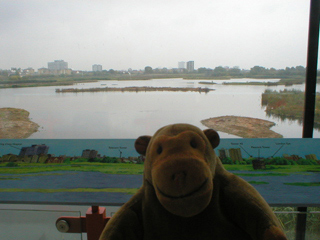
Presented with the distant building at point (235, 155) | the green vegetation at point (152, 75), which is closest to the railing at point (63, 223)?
the distant building at point (235, 155)

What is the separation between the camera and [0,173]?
2062mm

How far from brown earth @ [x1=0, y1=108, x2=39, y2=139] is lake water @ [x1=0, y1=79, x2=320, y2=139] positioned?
0.05m

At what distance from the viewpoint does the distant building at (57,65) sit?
7.29 ft

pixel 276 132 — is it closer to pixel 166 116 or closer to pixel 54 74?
pixel 166 116

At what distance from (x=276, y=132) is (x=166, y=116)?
36.1 inches

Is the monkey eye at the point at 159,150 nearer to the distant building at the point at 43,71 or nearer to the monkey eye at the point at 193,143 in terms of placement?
the monkey eye at the point at 193,143

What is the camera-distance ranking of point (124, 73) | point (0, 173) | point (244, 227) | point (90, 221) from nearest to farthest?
point (244, 227) → point (90, 221) → point (0, 173) → point (124, 73)

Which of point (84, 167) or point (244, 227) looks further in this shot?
point (84, 167)

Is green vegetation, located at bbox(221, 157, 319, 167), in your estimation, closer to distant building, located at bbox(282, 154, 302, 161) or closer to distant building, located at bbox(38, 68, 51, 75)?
distant building, located at bbox(282, 154, 302, 161)

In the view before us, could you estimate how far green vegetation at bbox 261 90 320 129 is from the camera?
6.70ft

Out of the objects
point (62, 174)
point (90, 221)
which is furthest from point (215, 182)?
point (62, 174)

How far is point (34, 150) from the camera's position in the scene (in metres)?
2.03

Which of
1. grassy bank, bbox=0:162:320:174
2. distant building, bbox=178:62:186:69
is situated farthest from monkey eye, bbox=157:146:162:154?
distant building, bbox=178:62:186:69

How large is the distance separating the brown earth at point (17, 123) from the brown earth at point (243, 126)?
A: 5.01 feet
